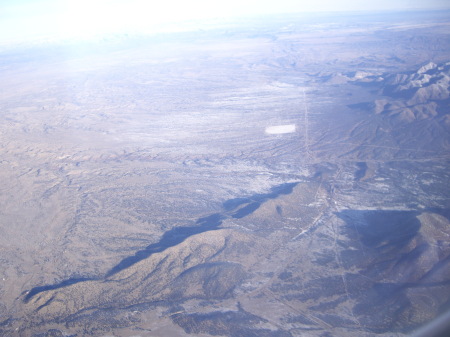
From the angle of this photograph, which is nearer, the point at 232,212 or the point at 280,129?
the point at 232,212

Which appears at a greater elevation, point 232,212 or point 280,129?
point 280,129

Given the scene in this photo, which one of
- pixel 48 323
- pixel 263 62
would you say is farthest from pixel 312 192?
pixel 263 62

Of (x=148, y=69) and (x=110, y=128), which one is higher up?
(x=148, y=69)

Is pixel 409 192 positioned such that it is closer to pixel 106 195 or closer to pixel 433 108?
pixel 433 108

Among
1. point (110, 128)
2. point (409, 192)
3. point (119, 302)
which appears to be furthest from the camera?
point (110, 128)

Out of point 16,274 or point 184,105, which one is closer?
point 16,274

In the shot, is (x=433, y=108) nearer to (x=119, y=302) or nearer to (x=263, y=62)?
(x=119, y=302)

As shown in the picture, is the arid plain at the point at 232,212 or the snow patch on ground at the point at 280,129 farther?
the snow patch on ground at the point at 280,129

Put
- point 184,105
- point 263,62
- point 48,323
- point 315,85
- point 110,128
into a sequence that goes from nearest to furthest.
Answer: point 48,323 → point 110,128 → point 184,105 → point 315,85 → point 263,62

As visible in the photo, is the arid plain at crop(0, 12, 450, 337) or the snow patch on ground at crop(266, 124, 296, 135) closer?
the arid plain at crop(0, 12, 450, 337)

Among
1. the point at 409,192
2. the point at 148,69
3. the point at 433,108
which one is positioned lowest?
the point at 409,192
